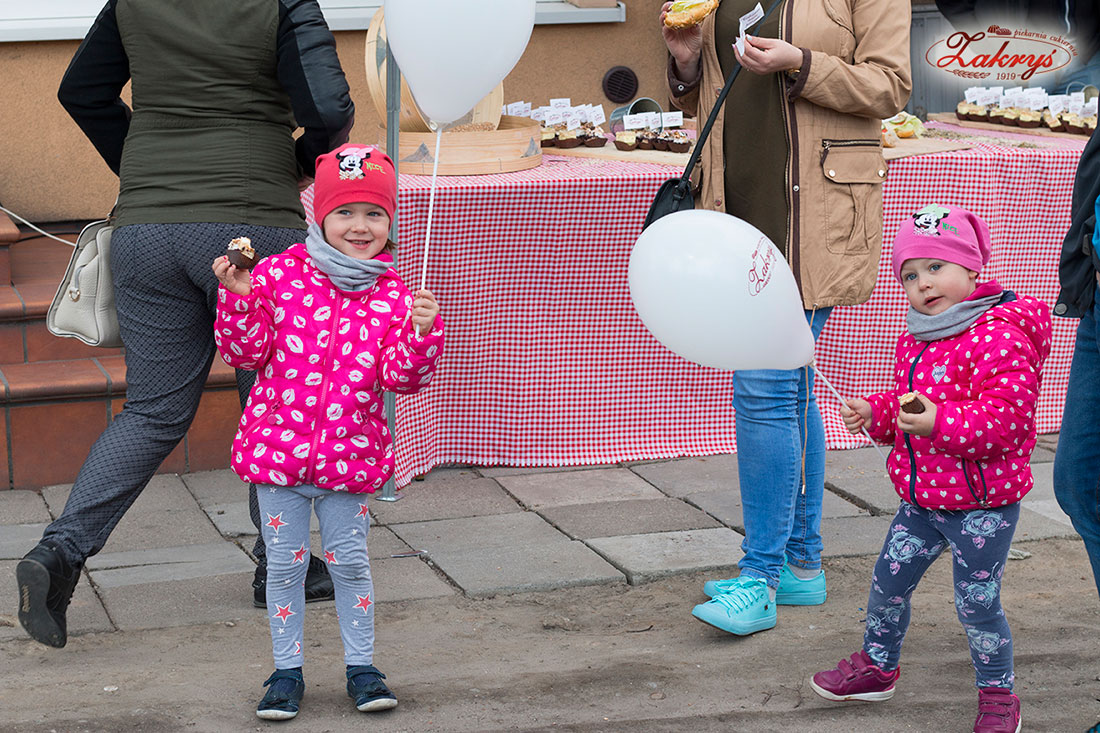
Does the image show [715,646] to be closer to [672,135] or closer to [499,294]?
[499,294]

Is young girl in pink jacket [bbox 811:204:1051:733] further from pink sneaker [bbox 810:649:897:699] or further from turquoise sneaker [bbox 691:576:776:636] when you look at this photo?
turquoise sneaker [bbox 691:576:776:636]

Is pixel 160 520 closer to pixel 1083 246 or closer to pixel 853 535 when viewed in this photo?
pixel 853 535

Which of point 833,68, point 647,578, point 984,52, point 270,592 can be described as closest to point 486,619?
point 647,578

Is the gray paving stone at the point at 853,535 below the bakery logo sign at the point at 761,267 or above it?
below

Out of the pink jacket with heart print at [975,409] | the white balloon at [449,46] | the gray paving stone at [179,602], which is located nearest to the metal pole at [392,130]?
the gray paving stone at [179,602]

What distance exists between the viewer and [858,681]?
3.18 meters

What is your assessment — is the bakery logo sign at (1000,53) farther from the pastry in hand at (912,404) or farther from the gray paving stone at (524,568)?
the pastry in hand at (912,404)

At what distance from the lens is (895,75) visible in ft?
11.4

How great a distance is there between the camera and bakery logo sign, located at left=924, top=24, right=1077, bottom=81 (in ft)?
21.8

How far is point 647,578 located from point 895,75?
157 cm

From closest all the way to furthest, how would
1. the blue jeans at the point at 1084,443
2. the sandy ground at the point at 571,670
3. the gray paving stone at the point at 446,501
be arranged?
the blue jeans at the point at 1084,443, the sandy ground at the point at 571,670, the gray paving stone at the point at 446,501

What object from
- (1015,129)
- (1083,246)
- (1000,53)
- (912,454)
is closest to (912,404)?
(912,454)

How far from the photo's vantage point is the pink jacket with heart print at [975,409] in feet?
9.14

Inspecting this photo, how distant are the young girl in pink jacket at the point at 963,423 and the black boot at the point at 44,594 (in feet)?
6.08
